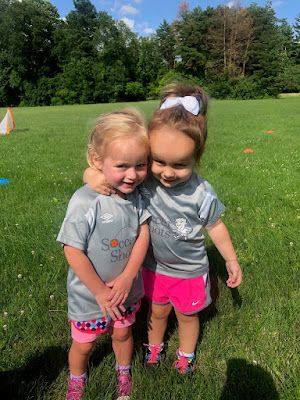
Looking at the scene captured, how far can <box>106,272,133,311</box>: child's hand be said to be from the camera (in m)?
1.80

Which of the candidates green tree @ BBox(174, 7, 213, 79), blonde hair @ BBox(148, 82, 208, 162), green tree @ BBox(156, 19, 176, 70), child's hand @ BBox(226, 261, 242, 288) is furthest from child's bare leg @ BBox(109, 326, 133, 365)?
green tree @ BBox(156, 19, 176, 70)

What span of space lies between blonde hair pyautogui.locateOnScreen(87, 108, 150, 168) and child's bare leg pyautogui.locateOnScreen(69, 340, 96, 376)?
1.11 m

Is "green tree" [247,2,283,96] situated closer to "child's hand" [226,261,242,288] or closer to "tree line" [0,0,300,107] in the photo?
"tree line" [0,0,300,107]

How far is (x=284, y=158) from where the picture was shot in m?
7.05

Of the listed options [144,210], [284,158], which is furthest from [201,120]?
[284,158]

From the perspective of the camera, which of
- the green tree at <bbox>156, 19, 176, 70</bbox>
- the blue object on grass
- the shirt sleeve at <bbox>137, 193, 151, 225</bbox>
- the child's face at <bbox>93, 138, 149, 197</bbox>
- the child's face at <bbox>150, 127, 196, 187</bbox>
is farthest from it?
the green tree at <bbox>156, 19, 176, 70</bbox>

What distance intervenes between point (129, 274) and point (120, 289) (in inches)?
3.8

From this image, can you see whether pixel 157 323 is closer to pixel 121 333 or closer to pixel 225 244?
pixel 121 333

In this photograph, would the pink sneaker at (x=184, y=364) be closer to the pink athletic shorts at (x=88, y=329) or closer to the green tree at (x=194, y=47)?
the pink athletic shorts at (x=88, y=329)

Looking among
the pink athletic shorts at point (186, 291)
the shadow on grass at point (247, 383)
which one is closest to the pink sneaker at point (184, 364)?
the shadow on grass at point (247, 383)

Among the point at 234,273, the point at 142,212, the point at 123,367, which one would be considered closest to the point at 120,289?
the point at 142,212

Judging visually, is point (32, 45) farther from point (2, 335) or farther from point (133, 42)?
point (2, 335)

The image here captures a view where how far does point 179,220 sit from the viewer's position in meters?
2.01

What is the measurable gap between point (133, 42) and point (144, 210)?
61904 mm
